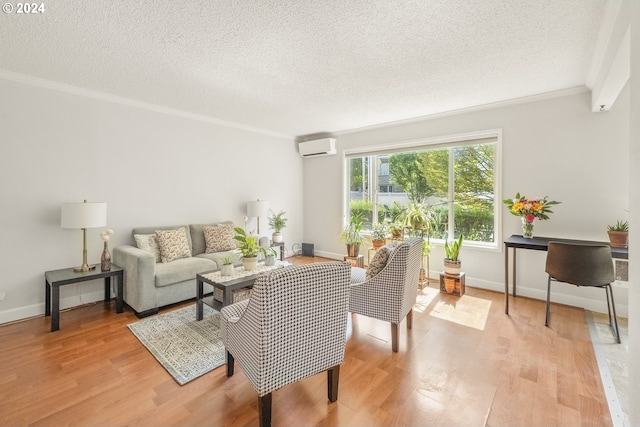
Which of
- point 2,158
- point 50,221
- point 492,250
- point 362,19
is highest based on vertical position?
point 362,19

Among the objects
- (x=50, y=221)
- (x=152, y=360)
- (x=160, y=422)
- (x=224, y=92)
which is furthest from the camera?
(x=224, y=92)

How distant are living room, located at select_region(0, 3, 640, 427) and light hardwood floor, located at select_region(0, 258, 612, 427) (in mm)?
816

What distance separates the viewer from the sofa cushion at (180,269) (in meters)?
3.01

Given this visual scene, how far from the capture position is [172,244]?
3479 mm

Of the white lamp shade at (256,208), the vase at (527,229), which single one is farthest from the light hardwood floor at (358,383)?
the white lamp shade at (256,208)

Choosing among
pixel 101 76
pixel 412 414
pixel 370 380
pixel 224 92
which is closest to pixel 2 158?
pixel 101 76

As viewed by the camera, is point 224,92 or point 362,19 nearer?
point 362,19

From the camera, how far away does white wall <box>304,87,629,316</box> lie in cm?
296

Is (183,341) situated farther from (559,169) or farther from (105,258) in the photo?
(559,169)

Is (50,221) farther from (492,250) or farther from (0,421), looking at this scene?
(492,250)

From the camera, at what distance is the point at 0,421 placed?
1567 mm

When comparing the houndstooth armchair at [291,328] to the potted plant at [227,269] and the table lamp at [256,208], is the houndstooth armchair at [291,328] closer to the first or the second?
the potted plant at [227,269]

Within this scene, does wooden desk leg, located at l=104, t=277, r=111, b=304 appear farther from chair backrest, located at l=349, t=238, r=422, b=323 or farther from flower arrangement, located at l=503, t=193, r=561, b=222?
flower arrangement, located at l=503, t=193, r=561, b=222

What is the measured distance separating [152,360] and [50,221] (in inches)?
82.1
